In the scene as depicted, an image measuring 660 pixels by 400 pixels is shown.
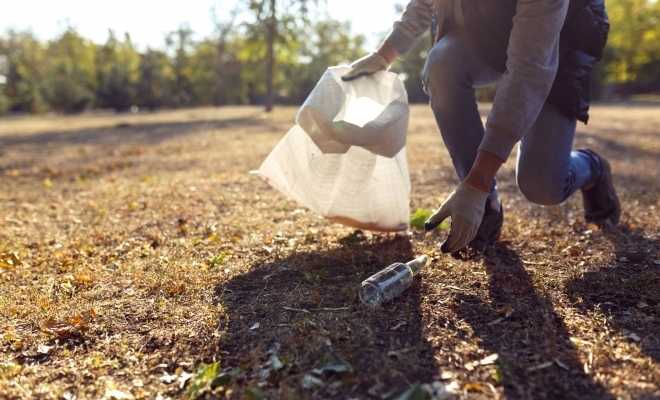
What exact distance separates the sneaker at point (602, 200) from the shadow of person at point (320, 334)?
117cm

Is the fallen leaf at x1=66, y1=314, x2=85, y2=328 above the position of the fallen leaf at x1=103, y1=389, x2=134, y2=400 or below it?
above

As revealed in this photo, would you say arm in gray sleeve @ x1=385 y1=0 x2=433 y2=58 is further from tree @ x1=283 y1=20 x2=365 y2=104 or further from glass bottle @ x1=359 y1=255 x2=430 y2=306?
tree @ x1=283 y1=20 x2=365 y2=104

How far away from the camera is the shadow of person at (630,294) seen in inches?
63.1

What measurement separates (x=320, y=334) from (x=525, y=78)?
110 cm

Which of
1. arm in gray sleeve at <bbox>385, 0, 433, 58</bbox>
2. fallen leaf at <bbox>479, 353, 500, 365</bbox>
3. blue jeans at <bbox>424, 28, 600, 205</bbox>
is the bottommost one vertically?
fallen leaf at <bbox>479, 353, 500, 365</bbox>

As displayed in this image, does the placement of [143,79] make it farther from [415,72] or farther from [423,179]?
[423,179]

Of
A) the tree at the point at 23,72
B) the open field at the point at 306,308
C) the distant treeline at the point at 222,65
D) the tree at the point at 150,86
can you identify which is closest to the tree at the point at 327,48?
the distant treeline at the point at 222,65

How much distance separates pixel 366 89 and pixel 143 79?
92.5ft

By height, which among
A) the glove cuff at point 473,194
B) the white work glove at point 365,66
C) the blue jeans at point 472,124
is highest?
the white work glove at point 365,66

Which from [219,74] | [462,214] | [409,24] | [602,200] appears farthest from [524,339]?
[219,74]

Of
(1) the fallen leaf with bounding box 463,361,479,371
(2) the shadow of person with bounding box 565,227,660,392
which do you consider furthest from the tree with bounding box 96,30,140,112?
(1) the fallen leaf with bounding box 463,361,479,371

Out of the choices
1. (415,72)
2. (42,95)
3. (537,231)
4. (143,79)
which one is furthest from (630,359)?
(415,72)

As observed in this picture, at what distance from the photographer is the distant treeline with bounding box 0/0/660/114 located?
73.0 ft

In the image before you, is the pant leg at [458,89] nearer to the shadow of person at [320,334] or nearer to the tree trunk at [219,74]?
the shadow of person at [320,334]
